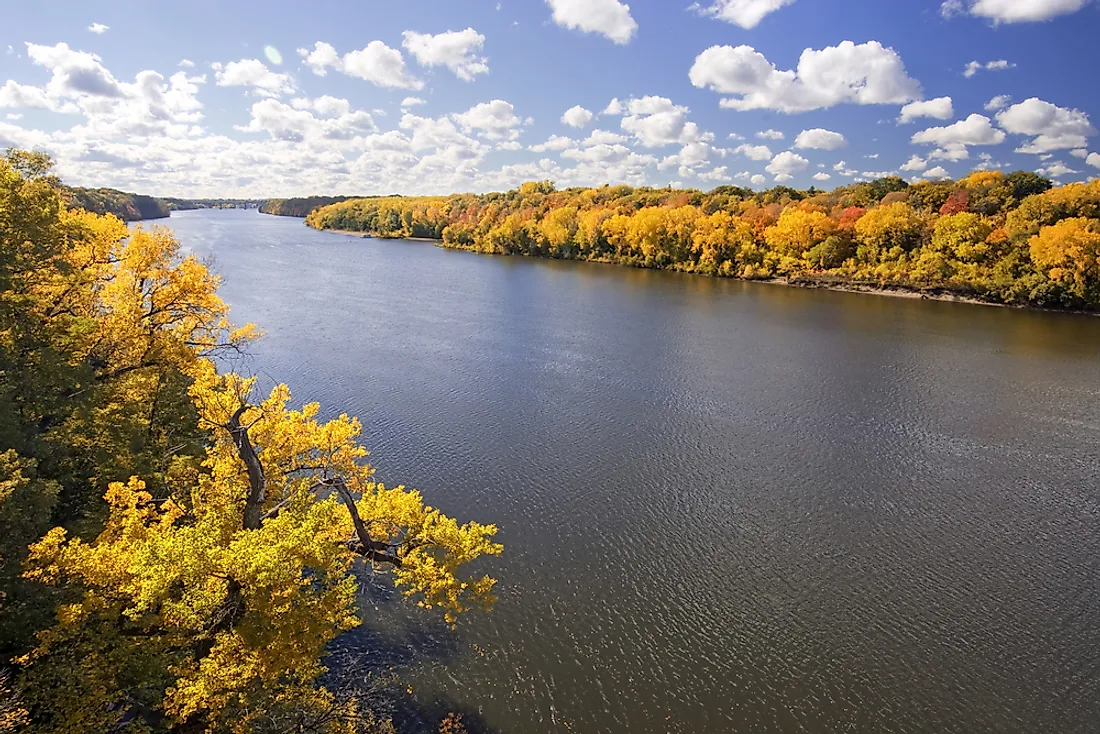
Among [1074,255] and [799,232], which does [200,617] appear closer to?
[1074,255]

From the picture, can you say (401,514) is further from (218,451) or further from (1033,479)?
(1033,479)

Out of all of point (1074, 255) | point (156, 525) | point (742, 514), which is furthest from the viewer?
point (1074, 255)

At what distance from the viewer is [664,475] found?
64.0ft

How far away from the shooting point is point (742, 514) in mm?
17469

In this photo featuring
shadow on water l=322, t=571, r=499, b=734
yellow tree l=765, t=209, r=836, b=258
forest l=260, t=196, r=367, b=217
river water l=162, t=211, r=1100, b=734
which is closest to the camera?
shadow on water l=322, t=571, r=499, b=734

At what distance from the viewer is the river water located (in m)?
11.6

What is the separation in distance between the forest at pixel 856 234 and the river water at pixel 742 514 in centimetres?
1067

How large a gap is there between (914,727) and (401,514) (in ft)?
32.0

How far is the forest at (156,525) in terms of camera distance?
317 inches

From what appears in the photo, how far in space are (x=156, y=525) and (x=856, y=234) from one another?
206ft

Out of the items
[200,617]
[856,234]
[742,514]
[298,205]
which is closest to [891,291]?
[856,234]

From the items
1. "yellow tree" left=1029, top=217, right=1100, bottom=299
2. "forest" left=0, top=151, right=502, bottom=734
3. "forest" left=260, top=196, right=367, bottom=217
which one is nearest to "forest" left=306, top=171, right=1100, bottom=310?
"yellow tree" left=1029, top=217, right=1100, bottom=299

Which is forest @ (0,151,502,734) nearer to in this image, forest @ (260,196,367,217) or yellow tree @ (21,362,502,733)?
yellow tree @ (21,362,502,733)

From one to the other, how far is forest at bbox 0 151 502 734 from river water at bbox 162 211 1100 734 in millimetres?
2132
